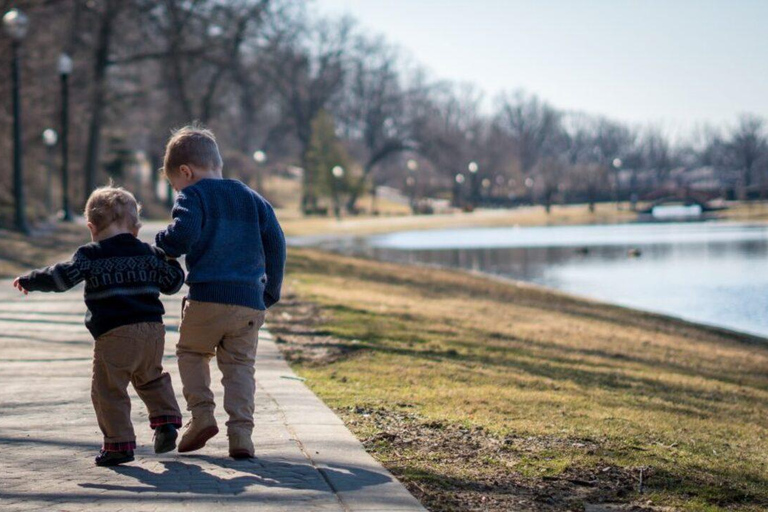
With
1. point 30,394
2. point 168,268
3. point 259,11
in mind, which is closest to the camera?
point 168,268

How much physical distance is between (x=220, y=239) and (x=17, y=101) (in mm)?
18641

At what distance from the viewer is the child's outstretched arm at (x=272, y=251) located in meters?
5.18

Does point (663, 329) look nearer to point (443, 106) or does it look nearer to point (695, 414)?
point (695, 414)

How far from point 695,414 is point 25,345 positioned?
19.0ft

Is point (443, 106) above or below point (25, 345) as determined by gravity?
above

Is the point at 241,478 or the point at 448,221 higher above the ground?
the point at 241,478

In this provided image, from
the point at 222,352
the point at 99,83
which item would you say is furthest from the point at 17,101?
the point at 222,352

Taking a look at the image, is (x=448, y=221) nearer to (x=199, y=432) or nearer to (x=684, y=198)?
(x=684, y=198)

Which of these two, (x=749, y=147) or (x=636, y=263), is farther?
(x=749, y=147)

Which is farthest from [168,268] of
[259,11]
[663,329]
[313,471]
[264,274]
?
[259,11]

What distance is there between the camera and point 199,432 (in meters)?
5.05

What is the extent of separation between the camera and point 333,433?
557cm

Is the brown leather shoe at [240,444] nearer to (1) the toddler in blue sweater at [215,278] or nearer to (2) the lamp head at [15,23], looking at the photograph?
(1) the toddler in blue sweater at [215,278]

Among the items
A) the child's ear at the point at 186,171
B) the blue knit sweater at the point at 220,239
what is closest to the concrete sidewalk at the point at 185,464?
the blue knit sweater at the point at 220,239
